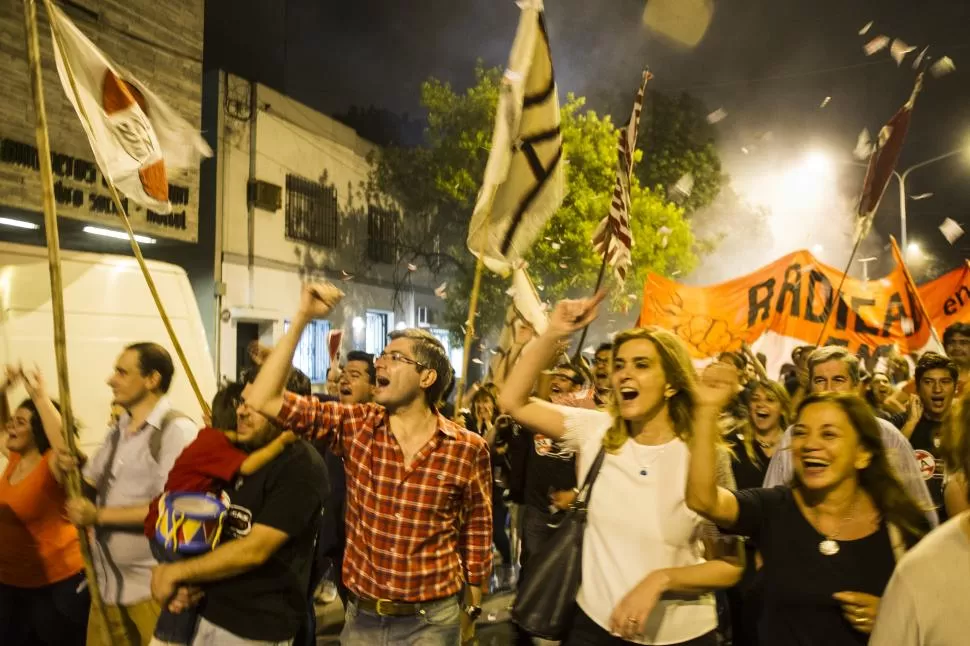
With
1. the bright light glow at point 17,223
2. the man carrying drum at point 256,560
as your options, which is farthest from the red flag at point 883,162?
the bright light glow at point 17,223

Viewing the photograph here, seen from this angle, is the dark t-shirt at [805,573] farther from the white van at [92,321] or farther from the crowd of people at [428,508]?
the white van at [92,321]

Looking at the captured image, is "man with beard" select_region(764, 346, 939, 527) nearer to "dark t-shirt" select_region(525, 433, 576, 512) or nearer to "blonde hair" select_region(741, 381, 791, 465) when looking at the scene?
"blonde hair" select_region(741, 381, 791, 465)

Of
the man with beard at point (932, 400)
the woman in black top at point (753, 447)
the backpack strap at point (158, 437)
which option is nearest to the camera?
the backpack strap at point (158, 437)

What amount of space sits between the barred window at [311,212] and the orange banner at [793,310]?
11822 millimetres

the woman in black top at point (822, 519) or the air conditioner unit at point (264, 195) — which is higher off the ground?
the air conditioner unit at point (264, 195)

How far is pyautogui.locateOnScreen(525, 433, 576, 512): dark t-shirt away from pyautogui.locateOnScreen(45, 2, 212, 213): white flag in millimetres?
2988

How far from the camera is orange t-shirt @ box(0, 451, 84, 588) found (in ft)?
13.9

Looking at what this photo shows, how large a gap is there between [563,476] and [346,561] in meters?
2.42

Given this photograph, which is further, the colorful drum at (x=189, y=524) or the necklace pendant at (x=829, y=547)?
the colorful drum at (x=189, y=524)

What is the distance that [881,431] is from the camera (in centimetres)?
312

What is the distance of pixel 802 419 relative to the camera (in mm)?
3053

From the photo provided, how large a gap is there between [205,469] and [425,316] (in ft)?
84.7

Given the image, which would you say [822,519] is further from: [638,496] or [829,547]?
[638,496]

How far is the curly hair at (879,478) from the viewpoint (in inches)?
111
